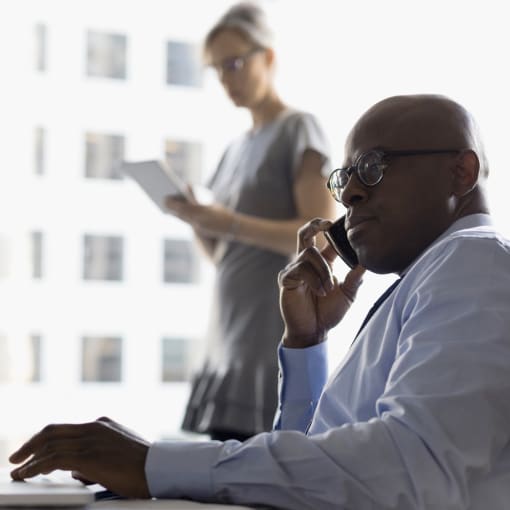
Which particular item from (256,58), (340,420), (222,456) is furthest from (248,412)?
(222,456)

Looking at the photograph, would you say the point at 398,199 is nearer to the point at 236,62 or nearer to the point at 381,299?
the point at 381,299

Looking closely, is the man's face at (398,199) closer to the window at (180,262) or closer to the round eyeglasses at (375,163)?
the round eyeglasses at (375,163)

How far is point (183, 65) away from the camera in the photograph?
3.61 m

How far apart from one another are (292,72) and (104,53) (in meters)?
0.68

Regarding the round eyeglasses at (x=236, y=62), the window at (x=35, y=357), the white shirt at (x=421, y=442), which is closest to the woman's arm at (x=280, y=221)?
the round eyeglasses at (x=236, y=62)

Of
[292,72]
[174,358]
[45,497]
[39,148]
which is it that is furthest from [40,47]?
[45,497]

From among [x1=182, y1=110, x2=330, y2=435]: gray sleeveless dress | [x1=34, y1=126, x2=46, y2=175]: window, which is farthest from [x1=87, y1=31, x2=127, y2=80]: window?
[x1=182, y1=110, x2=330, y2=435]: gray sleeveless dress

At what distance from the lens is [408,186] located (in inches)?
45.5

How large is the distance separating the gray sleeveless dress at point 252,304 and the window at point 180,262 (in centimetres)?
123

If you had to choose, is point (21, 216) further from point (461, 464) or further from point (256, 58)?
point (461, 464)

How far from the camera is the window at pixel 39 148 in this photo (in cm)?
344

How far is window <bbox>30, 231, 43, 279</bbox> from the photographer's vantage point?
135 inches

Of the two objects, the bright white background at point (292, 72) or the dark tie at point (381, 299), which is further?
the bright white background at point (292, 72)

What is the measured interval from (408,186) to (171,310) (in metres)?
2.46
